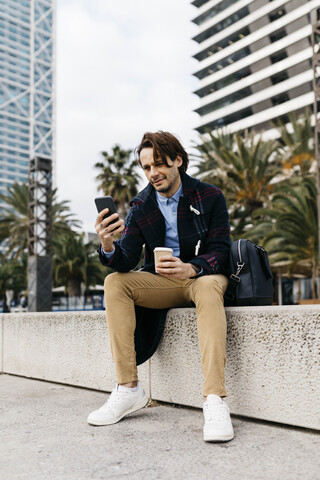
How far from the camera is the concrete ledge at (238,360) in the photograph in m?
2.18

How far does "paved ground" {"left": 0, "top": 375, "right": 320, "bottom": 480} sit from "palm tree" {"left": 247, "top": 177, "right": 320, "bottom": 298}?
13.4m

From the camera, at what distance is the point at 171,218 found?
284 centimetres

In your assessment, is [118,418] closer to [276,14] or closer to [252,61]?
[252,61]

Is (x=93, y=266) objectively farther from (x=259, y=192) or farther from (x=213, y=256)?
(x=213, y=256)

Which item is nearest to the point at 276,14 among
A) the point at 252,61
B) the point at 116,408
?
the point at 252,61

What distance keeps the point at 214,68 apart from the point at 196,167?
38.6 metres

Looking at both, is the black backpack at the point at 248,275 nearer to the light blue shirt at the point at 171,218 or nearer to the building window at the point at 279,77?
the light blue shirt at the point at 171,218

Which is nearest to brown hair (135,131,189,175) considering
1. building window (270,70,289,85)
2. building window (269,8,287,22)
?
building window (270,70,289,85)

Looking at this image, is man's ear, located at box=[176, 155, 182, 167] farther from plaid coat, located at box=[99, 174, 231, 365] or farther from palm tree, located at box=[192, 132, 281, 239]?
palm tree, located at box=[192, 132, 281, 239]

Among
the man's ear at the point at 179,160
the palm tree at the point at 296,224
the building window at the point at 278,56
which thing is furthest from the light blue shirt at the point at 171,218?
the building window at the point at 278,56

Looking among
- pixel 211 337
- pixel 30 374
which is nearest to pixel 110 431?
pixel 211 337

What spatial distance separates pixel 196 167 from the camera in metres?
25.6

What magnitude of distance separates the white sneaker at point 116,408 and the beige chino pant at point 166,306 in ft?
0.26

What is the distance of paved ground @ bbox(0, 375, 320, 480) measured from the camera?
1.67 meters
